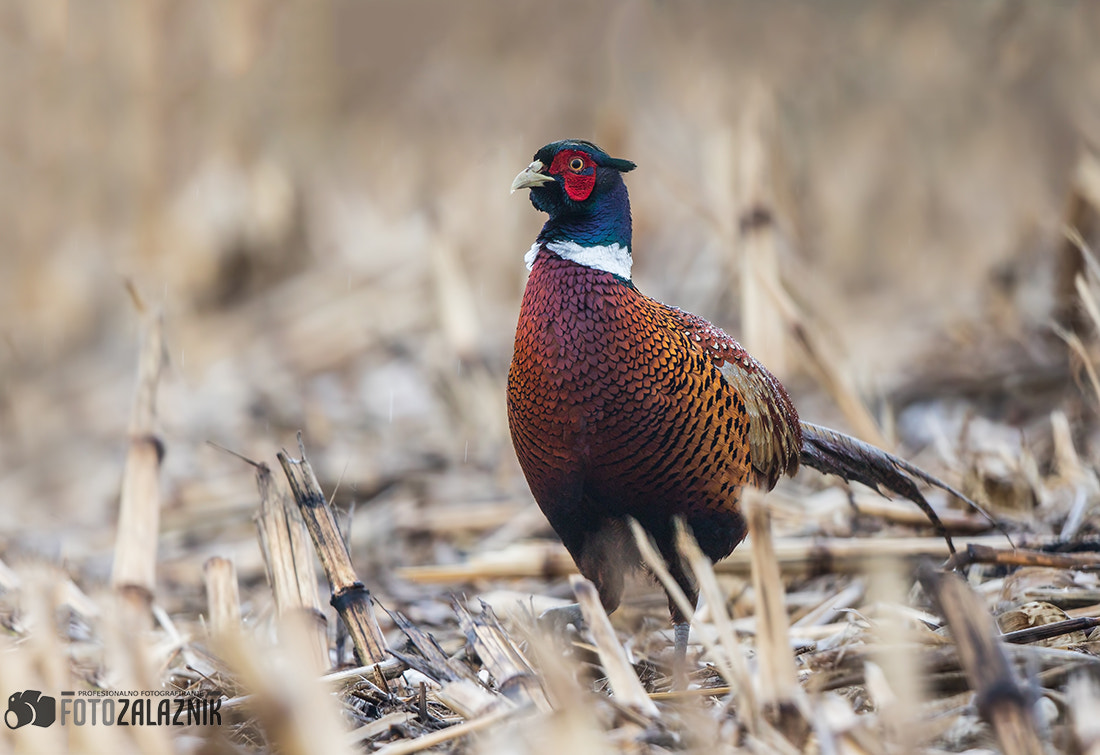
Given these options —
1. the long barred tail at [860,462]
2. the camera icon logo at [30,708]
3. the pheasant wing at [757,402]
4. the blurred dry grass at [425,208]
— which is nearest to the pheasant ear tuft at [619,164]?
the pheasant wing at [757,402]

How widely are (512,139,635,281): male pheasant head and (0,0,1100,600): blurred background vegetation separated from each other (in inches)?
97.5

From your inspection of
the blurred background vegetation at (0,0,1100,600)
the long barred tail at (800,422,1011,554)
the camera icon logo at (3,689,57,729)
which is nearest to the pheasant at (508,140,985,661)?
the long barred tail at (800,422,1011,554)

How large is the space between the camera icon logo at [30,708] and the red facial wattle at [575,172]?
5.75ft

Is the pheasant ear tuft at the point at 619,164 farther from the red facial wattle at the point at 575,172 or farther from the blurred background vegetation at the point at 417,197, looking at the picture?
the blurred background vegetation at the point at 417,197

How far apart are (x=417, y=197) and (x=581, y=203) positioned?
5814 mm

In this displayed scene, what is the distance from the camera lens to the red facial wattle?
2918 millimetres

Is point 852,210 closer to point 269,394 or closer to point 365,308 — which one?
point 365,308

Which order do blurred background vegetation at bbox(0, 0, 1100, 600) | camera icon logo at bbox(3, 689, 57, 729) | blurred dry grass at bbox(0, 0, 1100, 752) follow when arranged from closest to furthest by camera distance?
camera icon logo at bbox(3, 689, 57, 729) < blurred dry grass at bbox(0, 0, 1100, 752) < blurred background vegetation at bbox(0, 0, 1100, 600)

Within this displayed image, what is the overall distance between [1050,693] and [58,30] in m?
6.90

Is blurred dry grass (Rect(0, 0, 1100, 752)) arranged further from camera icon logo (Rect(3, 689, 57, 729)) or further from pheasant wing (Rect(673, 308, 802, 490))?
camera icon logo (Rect(3, 689, 57, 729))

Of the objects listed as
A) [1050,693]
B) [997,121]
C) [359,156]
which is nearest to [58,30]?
[359,156]

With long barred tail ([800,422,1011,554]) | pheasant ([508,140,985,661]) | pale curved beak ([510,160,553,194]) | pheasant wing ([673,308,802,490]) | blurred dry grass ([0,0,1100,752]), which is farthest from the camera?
blurred dry grass ([0,0,1100,752])

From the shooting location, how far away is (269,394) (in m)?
6.57

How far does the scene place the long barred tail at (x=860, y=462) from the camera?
3381mm
